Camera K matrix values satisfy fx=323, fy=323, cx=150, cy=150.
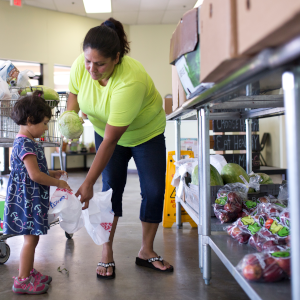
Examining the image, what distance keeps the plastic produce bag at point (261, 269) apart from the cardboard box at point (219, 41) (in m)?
0.52

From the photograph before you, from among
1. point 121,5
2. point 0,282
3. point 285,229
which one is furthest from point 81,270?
point 121,5

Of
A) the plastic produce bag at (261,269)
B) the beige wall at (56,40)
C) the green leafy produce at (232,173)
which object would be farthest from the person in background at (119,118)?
the beige wall at (56,40)

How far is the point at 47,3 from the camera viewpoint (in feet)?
21.9

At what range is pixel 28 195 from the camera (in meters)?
1.47

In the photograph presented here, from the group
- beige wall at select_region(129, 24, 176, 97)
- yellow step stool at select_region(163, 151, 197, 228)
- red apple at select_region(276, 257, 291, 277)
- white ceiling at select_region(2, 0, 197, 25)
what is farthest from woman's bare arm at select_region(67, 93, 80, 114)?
beige wall at select_region(129, 24, 176, 97)

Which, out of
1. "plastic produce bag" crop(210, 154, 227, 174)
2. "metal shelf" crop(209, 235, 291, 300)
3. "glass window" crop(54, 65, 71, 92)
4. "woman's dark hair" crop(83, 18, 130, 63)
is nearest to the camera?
"metal shelf" crop(209, 235, 291, 300)

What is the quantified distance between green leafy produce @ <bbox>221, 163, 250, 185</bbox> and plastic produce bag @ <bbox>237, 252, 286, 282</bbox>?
2.71 ft

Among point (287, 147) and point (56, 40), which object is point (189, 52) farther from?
point (56, 40)

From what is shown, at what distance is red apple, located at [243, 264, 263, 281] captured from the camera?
2.88 ft

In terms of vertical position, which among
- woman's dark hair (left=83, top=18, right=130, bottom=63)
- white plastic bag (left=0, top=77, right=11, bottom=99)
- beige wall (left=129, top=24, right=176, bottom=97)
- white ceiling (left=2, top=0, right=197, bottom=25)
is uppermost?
white ceiling (left=2, top=0, right=197, bottom=25)

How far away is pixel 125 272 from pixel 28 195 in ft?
2.05

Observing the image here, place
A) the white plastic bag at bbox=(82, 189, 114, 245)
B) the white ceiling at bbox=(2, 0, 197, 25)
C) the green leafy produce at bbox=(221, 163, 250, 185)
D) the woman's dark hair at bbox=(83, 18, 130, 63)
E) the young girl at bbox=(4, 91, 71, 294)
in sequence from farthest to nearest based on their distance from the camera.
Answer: the white ceiling at bbox=(2, 0, 197, 25)
the green leafy produce at bbox=(221, 163, 250, 185)
the white plastic bag at bbox=(82, 189, 114, 245)
the young girl at bbox=(4, 91, 71, 294)
the woman's dark hair at bbox=(83, 18, 130, 63)

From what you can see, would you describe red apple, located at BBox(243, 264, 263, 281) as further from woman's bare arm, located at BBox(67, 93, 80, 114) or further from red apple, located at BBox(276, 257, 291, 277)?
woman's bare arm, located at BBox(67, 93, 80, 114)

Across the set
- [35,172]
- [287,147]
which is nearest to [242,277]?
[287,147]
